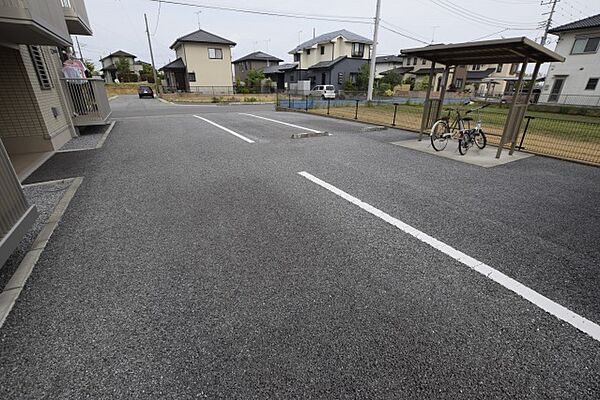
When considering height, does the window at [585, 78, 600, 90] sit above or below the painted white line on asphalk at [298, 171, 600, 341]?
above

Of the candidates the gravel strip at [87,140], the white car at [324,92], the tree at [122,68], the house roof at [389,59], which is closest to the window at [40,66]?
the gravel strip at [87,140]

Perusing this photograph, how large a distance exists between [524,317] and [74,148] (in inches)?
344

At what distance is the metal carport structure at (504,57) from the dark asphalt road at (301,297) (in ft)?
7.53

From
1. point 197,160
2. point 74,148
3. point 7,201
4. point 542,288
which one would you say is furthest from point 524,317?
point 74,148

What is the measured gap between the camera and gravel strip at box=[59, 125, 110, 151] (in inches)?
263

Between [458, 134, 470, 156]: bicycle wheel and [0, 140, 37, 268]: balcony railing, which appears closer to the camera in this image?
[0, 140, 37, 268]: balcony railing

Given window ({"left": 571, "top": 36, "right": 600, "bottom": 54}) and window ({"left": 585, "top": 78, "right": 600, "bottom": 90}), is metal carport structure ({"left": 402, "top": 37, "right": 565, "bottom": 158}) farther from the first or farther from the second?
window ({"left": 571, "top": 36, "right": 600, "bottom": 54})

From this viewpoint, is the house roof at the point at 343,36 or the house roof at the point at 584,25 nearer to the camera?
the house roof at the point at 584,25

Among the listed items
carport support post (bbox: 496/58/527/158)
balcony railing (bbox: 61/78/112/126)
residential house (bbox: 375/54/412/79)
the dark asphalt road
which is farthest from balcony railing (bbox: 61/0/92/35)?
residential house (bbox: 375/54/412/79)

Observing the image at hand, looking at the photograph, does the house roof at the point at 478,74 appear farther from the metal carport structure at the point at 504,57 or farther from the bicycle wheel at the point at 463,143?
the bicycle wheel at the point at 463,143

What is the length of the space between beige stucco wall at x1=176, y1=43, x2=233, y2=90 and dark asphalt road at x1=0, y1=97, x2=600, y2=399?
99.8 feet

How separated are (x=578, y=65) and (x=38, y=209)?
30.6m

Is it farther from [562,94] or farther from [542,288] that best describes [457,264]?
[562,94]

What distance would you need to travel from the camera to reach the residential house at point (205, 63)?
96.4 ft
